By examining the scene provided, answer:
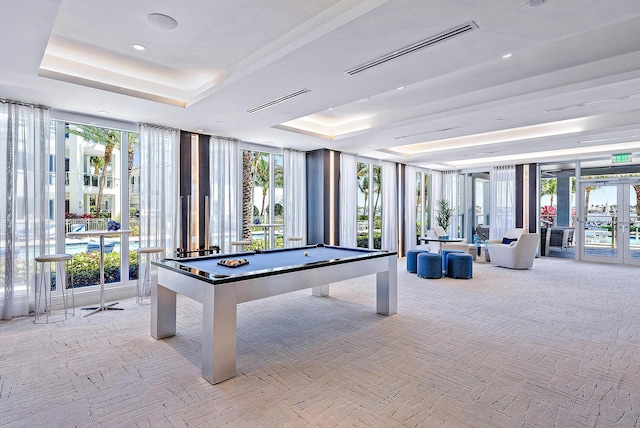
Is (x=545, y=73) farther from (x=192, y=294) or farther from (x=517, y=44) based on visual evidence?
(x=192, y=294)

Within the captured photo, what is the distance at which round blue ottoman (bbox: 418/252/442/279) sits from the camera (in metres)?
7.46

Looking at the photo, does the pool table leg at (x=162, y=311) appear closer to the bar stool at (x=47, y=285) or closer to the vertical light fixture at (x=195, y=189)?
the bar stool at (x=47, y=285)

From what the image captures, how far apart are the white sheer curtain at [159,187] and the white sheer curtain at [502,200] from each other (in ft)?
32.2

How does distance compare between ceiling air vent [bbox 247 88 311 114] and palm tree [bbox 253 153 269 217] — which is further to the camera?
palm tree [bbox 253 153 269 217]

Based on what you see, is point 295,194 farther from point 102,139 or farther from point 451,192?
point 451,192

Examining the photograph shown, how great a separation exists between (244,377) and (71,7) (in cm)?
359

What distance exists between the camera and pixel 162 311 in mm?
4008

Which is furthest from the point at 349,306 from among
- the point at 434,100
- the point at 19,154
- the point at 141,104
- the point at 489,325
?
the point at 19,154

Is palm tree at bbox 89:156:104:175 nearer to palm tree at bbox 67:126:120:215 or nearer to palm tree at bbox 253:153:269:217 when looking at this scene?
palm tree at bbox 67:126:120:215

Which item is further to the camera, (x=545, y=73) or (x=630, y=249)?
(x=630, y=249)

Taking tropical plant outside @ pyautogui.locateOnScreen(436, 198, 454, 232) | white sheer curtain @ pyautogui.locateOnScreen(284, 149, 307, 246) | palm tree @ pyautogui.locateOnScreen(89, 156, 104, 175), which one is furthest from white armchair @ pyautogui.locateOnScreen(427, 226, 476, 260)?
palm tree @ pyautogui.locateOnScreen(89, 156, 104, 175)

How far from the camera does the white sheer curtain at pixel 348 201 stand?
909 centimetres

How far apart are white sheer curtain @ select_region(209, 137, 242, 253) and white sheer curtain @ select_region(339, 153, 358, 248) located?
2.86 meters

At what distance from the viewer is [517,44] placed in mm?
3160
